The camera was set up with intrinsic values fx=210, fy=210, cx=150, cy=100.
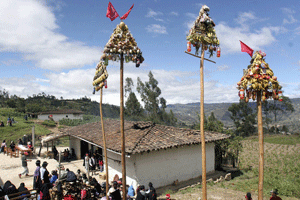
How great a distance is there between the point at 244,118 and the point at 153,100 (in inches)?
951

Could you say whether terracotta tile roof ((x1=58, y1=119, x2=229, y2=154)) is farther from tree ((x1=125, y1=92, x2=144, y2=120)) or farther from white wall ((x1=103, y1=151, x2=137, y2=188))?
tree ((x1=125, y1=92, x2=144, y2=120))

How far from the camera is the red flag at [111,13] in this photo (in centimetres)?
727

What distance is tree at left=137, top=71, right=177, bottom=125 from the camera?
42500mm

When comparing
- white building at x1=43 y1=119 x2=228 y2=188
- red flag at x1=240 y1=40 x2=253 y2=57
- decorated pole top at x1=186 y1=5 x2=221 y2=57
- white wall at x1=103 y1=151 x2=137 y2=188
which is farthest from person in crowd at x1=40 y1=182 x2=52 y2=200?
red flag at x1=240 y1=40 x2=253 y2=57

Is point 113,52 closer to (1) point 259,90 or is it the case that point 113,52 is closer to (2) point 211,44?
(2) point 211,44

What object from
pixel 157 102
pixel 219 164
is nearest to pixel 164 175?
pixel 219 164

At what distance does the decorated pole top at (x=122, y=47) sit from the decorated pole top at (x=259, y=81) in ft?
11.9

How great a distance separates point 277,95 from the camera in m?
5.87

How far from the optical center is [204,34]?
20.7ft

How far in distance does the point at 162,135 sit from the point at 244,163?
11585 millimetres

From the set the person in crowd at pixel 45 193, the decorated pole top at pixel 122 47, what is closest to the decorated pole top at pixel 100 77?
the decorated pole top at pixel 122 47

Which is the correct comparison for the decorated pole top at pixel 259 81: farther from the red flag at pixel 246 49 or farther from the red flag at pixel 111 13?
the red flag at pixel 111 13

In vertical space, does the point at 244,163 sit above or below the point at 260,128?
below

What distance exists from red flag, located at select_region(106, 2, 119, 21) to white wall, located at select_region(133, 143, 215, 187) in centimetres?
738
